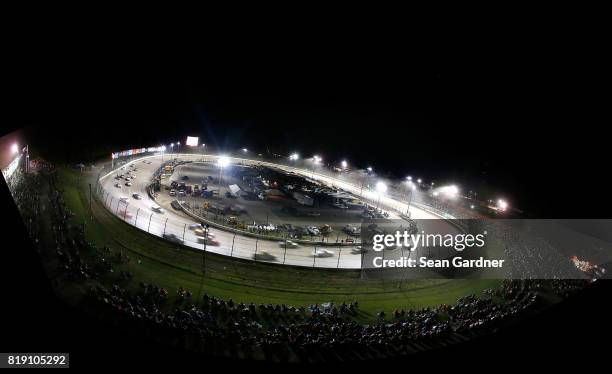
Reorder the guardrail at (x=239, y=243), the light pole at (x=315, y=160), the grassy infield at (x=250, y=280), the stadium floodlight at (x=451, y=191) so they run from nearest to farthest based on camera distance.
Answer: the grassy infield at (x=250, y=280)
the guardrail at (x=239, y=243)
the stadium floodlight at (x=451, y=191)
the light pole at (x=315, y=160)

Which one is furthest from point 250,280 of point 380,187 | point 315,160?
point 315,160

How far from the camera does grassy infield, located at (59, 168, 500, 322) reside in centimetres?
2250

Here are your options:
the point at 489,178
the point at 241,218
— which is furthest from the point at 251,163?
the point at 489,178

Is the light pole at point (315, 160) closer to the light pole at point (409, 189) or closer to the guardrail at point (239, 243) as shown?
the light pole at point (409, 189)

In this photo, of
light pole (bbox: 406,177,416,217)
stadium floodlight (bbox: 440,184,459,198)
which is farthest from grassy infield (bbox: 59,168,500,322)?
light pole (bbox: 406,177,416,217)

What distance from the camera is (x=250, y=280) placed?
24469 mm

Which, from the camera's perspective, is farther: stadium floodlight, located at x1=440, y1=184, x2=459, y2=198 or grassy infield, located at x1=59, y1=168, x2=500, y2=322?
stadium floodlight, located at x1=440, y1=184, x2=459, y2=198

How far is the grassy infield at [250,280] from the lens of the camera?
73.8ft

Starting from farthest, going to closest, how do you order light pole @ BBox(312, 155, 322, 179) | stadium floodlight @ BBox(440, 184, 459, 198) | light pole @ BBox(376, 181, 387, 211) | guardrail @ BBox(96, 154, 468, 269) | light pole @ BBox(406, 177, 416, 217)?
light pole @ BBox(312, 155, 322, 179), light pole @ BBox(376, 181, 387, 211), light pole @ BBox(406, 177, 416, 217), stadium floodlight @ BBox(440, 184, 459, 198), guardrail @ BBox(96, 154, 468, 269)

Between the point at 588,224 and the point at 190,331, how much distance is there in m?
38.0

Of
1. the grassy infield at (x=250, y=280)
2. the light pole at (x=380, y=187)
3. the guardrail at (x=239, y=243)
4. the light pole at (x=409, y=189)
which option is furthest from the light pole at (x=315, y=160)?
the grassy infield at (x=250, y=280)

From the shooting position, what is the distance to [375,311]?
2289 cm

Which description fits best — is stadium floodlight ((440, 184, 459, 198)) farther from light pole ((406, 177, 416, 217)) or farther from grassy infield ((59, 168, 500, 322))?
grassy infield ((59, 168, 500, 322))

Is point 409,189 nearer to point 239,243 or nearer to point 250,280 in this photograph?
point 239,243
